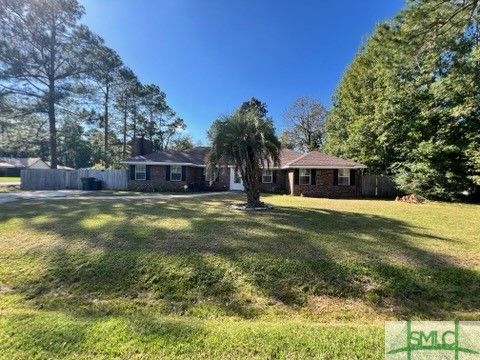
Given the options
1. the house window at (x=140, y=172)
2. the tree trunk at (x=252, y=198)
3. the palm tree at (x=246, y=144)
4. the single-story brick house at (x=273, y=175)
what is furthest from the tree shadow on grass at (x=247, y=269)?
the house window at (x=140, y=172)

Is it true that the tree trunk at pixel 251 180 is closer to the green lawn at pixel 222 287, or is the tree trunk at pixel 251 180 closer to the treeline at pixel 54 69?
the green lawn at pixel 222 287

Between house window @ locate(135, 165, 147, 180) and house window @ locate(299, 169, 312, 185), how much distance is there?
11.7 m

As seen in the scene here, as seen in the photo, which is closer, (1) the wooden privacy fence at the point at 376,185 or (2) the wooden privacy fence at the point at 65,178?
(1) the wooden privacy fence at the point at 376,185

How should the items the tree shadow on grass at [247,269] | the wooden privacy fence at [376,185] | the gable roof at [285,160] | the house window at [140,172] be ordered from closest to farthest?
the tree shadow on grass at [247,269] → the gable roof at [285,160] → the wooden privacy fence at [376,185] → the house window at [140,172]

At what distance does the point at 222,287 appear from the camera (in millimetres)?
5324

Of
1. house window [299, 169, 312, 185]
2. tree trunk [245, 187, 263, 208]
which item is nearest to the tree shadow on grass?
tree trunk [245, 187, 263, 208]

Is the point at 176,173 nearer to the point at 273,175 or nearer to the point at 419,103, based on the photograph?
the point at 273,175

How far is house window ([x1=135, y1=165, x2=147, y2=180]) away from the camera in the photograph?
2369 cm

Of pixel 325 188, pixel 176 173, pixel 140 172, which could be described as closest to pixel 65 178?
pixel 140 172

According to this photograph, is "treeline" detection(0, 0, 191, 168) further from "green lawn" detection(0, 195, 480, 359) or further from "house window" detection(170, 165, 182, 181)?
"green lawn" detection(0, 195, 480, 359)

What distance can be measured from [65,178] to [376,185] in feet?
79.3

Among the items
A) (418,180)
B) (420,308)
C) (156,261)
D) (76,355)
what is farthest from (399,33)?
(418,180)

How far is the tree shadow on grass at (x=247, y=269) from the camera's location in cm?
501

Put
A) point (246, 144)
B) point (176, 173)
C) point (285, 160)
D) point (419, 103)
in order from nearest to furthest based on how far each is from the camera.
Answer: point (246, 144)
point (419, 103)
point (176, 173)
point (285, 160)
